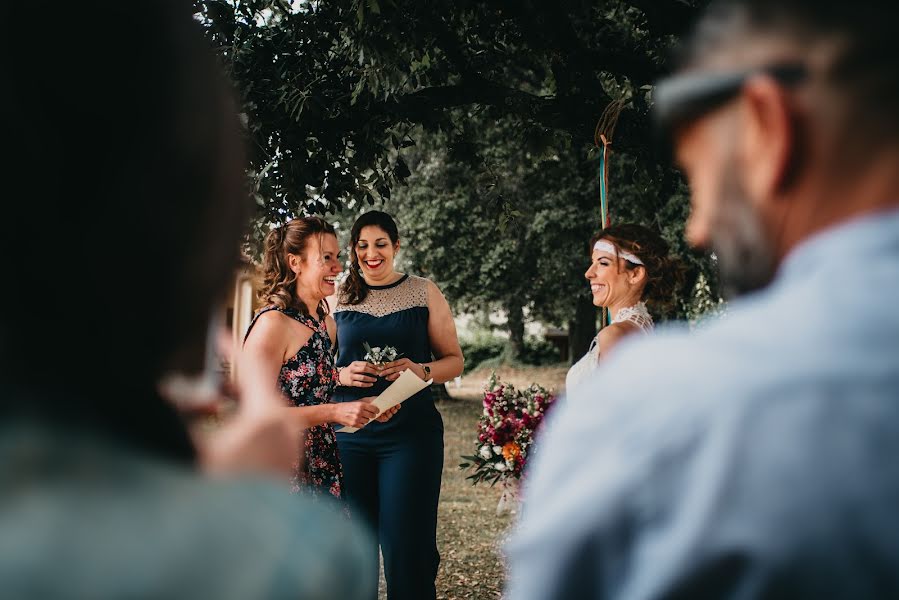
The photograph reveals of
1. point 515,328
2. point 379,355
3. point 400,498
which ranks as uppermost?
point 379,355

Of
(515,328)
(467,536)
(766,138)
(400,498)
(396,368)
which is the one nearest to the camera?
(766,138)

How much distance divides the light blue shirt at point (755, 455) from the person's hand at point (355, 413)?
3035 millimetres

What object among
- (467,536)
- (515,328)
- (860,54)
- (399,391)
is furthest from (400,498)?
(515,328)

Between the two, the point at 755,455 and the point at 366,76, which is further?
the point at 366,76

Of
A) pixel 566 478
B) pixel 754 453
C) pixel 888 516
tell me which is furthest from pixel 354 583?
pixel 888 516

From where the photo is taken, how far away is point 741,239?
89 cm

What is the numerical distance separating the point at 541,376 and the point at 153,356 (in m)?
24.5

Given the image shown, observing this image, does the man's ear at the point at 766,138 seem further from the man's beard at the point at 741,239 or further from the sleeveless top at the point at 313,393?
the sleeveless top at the point at 313,393

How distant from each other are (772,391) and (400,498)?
3.71 metres

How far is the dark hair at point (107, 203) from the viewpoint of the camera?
57 cm

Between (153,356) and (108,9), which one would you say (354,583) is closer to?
(153,356)

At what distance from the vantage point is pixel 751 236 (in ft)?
2.88

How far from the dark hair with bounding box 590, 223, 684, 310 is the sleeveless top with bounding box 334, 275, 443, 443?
115 centimetres

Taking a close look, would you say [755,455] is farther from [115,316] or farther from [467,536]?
[467,536]
